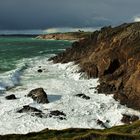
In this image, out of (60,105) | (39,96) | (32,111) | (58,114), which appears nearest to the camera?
(58,114)

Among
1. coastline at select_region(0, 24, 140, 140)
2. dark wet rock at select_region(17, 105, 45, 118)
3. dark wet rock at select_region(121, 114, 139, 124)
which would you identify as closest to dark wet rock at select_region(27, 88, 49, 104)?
dark wet rock at select_region(17, 105, 45, 118)

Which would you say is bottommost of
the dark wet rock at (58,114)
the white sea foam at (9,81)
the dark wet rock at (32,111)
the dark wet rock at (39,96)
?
the white sea foam at (9,81)

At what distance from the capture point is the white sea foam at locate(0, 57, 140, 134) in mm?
37188

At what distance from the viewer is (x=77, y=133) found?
2398 cm

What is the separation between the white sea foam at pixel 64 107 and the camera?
37188 mm

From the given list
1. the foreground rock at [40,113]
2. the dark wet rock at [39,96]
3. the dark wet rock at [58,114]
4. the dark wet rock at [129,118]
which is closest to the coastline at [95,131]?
the dark wet rock at [39,96]

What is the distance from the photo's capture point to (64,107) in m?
43.3

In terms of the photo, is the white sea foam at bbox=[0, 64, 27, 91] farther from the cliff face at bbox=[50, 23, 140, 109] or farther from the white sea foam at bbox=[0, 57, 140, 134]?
the cliff face at bbox=[50, 23, 140, 109]

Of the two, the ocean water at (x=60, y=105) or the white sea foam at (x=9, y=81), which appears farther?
the white sea foam at (x=9, y=81)

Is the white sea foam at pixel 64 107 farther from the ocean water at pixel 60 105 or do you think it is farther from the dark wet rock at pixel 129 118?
the dark wet rock at pixel 129 118

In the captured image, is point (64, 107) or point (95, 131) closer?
point (95, 131)

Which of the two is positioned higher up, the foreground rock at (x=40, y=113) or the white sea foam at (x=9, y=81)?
the foreground rock at (x=40, y=113)

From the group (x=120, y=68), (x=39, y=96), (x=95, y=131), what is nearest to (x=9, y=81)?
(x=39, y=96)

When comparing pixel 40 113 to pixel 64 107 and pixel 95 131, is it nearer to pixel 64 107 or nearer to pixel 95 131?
pixel 64 107
